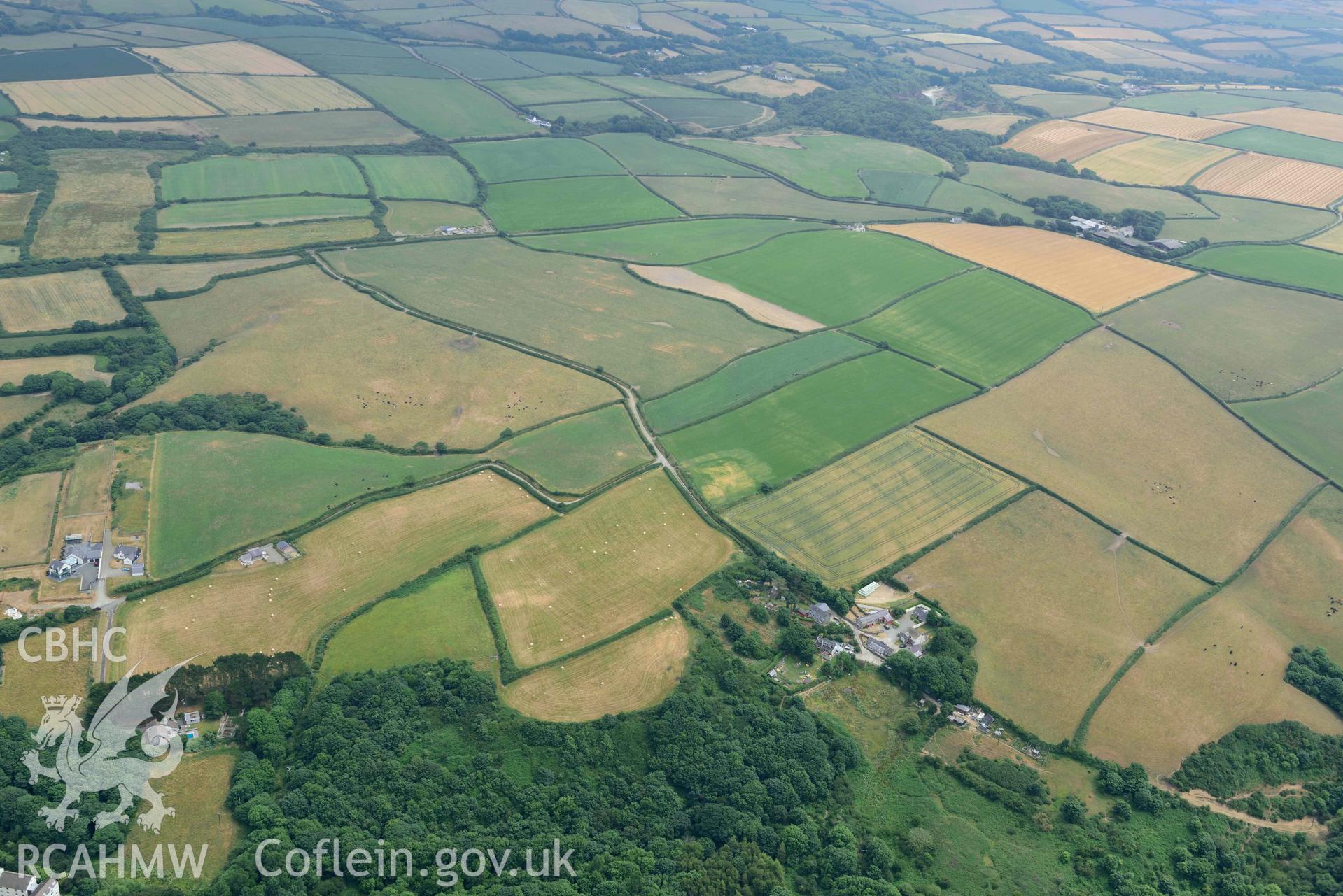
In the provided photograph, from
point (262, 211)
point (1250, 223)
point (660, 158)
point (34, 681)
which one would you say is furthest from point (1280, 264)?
point (34, 681)

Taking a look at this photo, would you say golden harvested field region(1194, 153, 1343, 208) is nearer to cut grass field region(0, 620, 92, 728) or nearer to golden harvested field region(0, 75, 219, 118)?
cut grass field region(0, 620, 92, 728)

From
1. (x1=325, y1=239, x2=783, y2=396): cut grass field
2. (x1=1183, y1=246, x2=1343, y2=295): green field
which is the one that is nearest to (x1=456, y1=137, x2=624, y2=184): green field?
(x1=325, y1=239, x2=783, y2=396): cut grass field

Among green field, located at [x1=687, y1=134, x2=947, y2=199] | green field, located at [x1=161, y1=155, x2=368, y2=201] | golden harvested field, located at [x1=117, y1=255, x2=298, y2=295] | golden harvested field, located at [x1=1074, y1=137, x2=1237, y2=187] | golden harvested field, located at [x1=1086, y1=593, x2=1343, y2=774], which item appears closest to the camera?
golden harvested field, located at [x1=1086, y1=593, x2=1343, y2=774]

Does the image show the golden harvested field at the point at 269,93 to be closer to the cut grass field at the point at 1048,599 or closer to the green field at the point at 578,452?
the green field at the point at 578,452

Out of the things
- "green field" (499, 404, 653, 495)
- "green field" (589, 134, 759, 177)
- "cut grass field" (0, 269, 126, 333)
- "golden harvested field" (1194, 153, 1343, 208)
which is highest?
"golden harvested field" (1194, 153, 1343, 208)

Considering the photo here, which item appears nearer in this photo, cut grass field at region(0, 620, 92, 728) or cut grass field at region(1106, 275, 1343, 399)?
cut grass field at region(0, 620, 92, 728)

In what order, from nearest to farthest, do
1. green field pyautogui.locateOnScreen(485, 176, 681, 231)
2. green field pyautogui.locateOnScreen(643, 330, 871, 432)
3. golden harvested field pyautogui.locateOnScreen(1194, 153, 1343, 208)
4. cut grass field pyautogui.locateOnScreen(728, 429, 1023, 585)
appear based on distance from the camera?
cut grass field pyautogui.locateOnScreen(728, 429, 1023, 585) < green field pyautogui.locateOnScreen(643, 330, 871, 432) < green field pyautogui.locateOnScreen(485, 176, 681, 231) < golden harvested field pyautogui.locateOnScreen(1194, 153, 1343, 208)

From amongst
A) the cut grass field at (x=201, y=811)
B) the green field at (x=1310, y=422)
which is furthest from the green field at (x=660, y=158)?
the cut grass field at (x=201, y=811)
